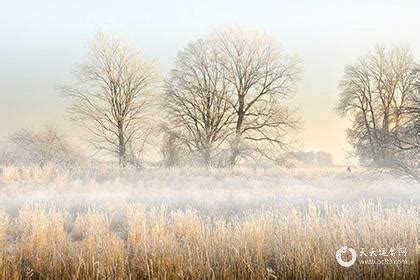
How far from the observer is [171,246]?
230 inches

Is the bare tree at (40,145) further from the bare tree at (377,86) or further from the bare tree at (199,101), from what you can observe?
the bare tree at (377,86)

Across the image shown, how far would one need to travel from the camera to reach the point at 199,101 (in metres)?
28.1

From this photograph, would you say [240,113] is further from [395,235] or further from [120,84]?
[395,235]

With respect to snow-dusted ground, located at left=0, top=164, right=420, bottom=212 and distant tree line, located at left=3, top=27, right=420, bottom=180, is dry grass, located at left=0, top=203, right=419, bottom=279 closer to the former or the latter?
snow-dusted ground, located at left=0, top=164, right=420, bottom=212

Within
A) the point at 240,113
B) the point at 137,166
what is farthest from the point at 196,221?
the point at 240,113

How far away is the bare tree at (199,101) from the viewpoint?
2758cm

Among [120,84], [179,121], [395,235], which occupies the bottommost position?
[395,235]

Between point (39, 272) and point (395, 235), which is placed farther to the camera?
point (395, 235)

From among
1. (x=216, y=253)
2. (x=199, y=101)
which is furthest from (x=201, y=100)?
(x=216, y=253)

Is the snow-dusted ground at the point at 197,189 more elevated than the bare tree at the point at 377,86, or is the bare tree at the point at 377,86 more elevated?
the bare tree at the point at 377,86

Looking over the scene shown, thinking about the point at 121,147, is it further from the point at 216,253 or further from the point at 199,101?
the point at 216,253

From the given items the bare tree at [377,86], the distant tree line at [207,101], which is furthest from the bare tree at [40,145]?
the bare tree at [377,86]

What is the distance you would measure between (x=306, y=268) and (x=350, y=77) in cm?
2726

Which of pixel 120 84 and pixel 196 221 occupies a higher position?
pixel 120 84
